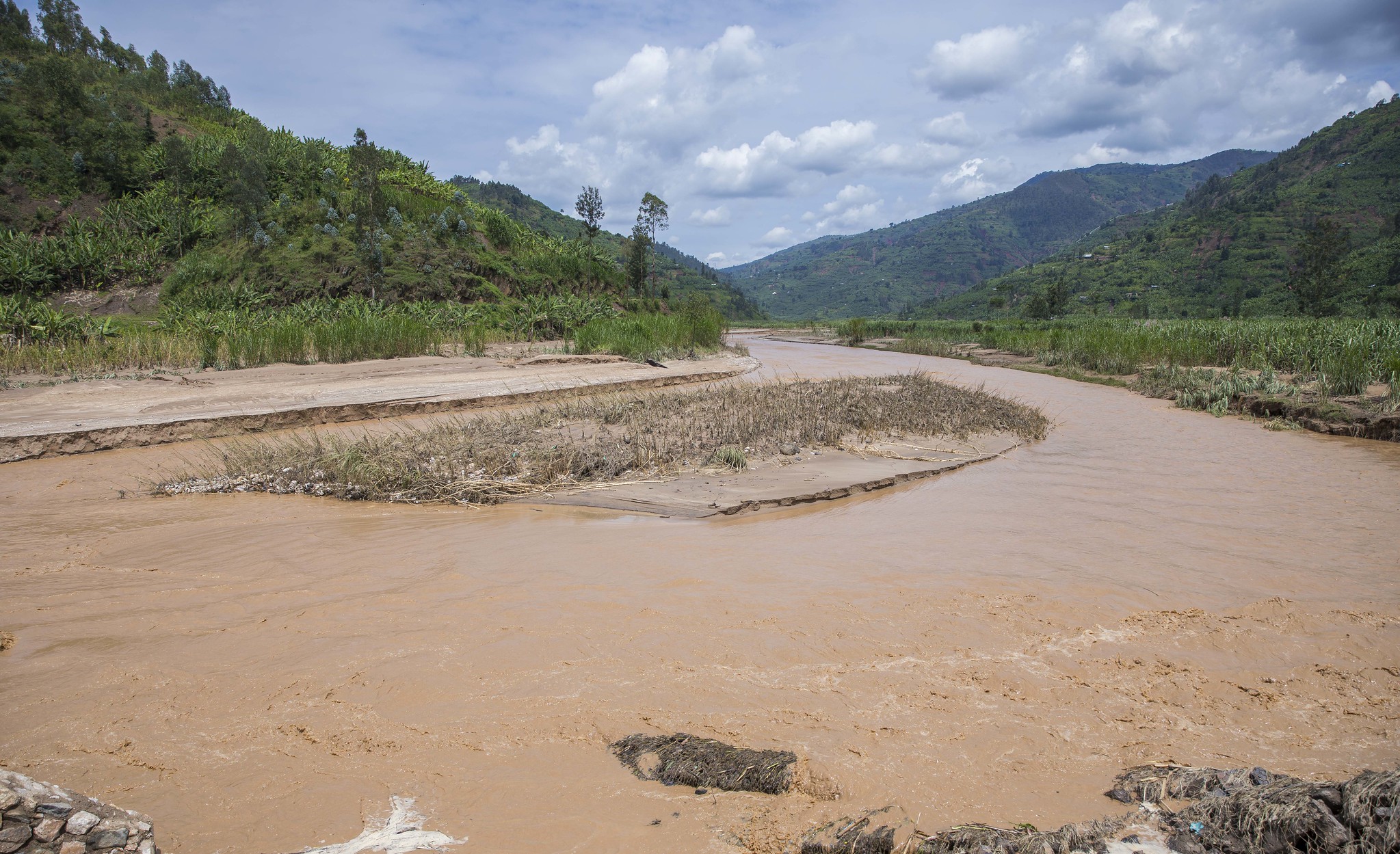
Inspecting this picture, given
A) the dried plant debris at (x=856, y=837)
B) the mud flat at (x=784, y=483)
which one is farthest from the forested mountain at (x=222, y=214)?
the dried plant debris at (x=856, y=837)

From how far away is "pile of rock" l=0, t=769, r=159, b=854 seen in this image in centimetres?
158

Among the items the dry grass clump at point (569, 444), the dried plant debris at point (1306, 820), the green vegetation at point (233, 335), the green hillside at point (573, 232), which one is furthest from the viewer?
the green hillside at point (573, 232)

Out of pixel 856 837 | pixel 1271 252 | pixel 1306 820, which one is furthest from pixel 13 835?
pixel 1271 252

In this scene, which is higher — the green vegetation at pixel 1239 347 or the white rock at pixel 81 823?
the green vegetation at pixel 1239 347

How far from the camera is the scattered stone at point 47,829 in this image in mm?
1603

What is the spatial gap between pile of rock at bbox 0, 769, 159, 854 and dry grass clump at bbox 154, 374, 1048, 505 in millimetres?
4685

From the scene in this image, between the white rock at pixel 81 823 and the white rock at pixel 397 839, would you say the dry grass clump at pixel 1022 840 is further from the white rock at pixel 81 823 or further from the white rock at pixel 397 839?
the white rock at pixel 81 823

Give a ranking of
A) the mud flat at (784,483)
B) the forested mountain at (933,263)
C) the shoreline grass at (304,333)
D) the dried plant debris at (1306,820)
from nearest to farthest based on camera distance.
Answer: the dried plant debris at (1306,820) < the mud flat at (784,483) < the shoreline grass at (304,333) < the forested mountain at (933,263)

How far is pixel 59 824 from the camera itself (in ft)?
5.35

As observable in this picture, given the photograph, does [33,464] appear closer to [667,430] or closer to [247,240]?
[667,430]

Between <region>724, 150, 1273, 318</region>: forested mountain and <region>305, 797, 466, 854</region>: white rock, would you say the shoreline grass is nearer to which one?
<region>305, 797, 466, 854</region>: white rock

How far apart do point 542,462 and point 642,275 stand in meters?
39.4

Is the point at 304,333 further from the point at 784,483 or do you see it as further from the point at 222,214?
the point at 222,214

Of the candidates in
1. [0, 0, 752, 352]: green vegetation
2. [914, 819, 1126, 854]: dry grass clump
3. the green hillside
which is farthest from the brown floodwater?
the green hillside
